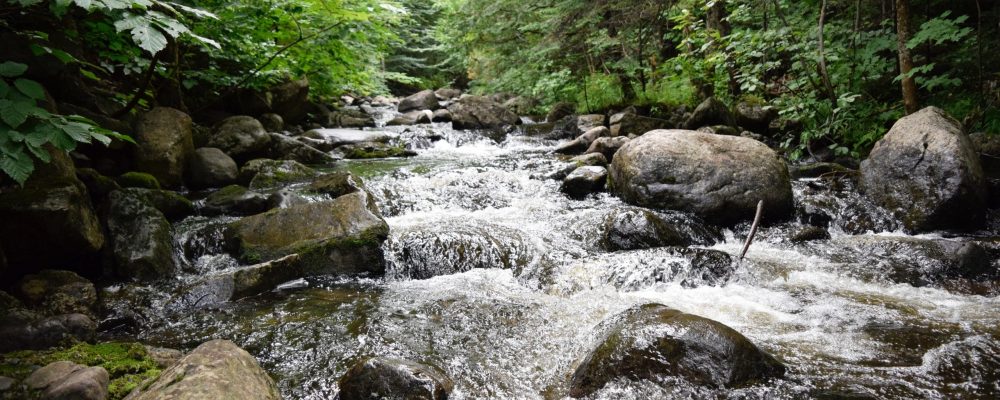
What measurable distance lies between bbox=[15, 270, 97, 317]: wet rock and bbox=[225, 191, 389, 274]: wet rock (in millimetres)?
1393

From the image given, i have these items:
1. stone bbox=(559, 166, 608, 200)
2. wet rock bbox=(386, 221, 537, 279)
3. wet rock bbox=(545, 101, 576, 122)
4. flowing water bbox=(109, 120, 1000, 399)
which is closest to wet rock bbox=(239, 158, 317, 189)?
flowing water bbox=(109, 120, 1000, 399)

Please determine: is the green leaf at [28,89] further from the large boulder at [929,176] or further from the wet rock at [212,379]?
the large boulder at [929,176]

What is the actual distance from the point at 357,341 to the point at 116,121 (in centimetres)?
451

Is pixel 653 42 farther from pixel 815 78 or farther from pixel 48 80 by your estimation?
pixel 48 80

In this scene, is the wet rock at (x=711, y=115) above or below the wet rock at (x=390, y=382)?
above

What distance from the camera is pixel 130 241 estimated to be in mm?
5035

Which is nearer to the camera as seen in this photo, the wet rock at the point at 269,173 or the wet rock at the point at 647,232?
the wet rock at the point at 647,232

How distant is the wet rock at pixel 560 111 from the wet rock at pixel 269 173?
967 cm

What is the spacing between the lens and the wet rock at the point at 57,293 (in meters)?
4.02

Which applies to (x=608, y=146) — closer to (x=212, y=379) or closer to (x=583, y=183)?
(x=583, y=183)

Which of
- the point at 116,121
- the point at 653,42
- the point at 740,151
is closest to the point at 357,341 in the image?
the point at 116,121

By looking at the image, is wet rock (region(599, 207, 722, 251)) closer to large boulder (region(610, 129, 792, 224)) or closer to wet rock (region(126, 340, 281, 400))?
large boulder (region(610, 129, 792, 224))

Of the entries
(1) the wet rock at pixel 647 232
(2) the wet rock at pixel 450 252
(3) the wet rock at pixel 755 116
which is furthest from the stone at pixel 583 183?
(3) the wet rock at pixel 755 116

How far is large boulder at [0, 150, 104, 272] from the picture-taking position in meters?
4.12
